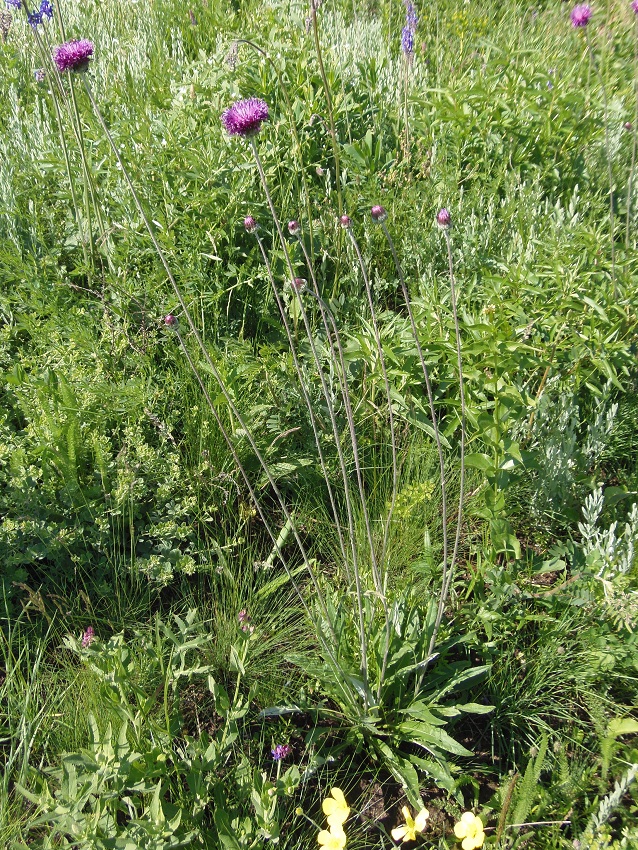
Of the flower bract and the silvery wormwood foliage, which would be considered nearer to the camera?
the flower bract

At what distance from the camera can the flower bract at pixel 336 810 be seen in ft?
4.42

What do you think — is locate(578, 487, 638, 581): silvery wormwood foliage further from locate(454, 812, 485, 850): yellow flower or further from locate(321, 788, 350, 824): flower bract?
locate(321, 788, 350, 824): flower bract

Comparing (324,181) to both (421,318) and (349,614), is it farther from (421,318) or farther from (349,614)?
(349,614)

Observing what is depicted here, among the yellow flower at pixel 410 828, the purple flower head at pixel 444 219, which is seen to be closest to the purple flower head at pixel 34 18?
the purple flower head at pixel 444 219

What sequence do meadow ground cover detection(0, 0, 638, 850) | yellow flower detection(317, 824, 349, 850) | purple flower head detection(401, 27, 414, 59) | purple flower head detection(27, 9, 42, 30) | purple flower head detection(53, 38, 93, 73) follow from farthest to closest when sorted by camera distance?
purple flower head detection(401, 27, 414, 59), purple flower head detection(27, 9, 42, 30), purple flower head detection(53, 38, 93, 73), meadow ground cover detection(0, 0, 638, 850), yellow flower detection(317, 824, 349, 850)

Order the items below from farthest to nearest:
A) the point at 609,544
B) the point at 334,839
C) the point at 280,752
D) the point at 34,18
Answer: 1. the point at 34,18
2. the point at 609,544
3. the point at 280,752
4. the point at 334,839

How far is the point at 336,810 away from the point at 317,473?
3.47 ft

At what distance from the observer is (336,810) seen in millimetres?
1369

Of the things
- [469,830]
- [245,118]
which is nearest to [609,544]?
[469,830]

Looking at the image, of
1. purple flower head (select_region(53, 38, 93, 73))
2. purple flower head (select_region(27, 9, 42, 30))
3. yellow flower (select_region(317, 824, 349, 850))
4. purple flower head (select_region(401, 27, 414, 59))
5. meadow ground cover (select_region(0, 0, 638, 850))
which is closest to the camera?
yellow flower (select_region(317, 824, 349, 850))

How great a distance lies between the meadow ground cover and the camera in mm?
A: 1492

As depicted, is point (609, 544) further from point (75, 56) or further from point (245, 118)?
point (75, 56)

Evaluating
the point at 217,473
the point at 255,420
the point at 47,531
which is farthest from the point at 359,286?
the point at 47,531

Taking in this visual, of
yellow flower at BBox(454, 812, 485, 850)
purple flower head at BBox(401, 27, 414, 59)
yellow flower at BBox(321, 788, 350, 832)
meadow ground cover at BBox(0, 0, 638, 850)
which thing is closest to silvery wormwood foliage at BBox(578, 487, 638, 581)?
meadow ground cover at BBox(0, 0, 638, 850)
